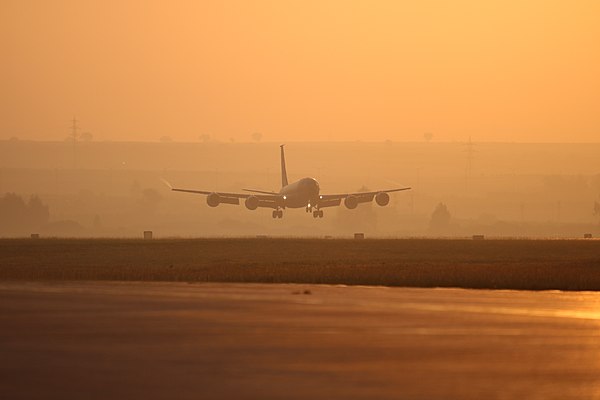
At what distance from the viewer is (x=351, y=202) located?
13275 cm

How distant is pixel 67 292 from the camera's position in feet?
142

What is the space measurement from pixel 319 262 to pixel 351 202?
67.3 m

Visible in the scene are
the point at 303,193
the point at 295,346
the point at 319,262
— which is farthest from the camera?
the point at 303,193

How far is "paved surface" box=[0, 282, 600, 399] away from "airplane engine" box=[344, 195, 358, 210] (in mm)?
89478

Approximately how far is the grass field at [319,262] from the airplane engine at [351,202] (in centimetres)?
4103

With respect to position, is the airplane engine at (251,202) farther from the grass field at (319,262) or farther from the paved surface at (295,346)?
the paved surface at (295,346)

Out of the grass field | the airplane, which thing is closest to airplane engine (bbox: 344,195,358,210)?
the airplane

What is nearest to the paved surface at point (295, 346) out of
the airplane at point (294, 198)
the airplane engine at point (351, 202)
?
the airplane at point (294, 198)

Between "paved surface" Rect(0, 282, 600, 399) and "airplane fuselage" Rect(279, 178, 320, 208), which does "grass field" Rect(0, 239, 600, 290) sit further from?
"airplane fuselage" Rect(279, 178, 320, 208)

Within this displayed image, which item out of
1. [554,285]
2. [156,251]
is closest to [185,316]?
[554,285]

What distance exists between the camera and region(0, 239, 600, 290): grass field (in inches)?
2056

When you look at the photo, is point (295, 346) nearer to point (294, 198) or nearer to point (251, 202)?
point (251, 202)

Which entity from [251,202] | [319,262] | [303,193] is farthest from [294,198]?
[319,262]

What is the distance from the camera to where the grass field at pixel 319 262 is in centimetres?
5222
